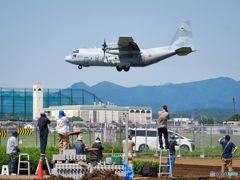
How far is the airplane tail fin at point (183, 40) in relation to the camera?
257ft

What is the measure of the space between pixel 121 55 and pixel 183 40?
9390 millimetres

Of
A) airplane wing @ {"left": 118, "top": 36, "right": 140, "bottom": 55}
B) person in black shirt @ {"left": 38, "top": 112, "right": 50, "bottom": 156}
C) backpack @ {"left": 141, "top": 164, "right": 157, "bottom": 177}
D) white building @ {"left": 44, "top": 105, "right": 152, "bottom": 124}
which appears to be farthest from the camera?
white building @ {"left": 44, "top": 105, "right": 152, "bottom": 124}

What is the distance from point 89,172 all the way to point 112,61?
50.2 m

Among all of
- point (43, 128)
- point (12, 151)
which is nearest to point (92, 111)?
point (12, 151)

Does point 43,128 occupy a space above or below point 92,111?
below

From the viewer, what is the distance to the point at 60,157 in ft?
81.1

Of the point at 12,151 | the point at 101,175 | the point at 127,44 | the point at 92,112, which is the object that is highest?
the point at 127,44

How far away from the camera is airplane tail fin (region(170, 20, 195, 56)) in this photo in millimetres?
78188

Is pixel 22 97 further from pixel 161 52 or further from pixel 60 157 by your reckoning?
pixel 60 157

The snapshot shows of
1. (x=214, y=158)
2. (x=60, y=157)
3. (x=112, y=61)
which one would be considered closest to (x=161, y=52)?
(x=112, y=61)

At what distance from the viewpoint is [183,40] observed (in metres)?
81.4

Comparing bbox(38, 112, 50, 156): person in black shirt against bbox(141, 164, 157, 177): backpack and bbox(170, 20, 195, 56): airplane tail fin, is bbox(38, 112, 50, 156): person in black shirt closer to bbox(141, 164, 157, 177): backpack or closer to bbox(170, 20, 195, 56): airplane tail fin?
bbox(141, 164, 157, 177): backpack

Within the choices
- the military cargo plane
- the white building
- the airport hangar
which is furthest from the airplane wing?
the white building

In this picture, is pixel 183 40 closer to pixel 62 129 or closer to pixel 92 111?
pixel 92 111
